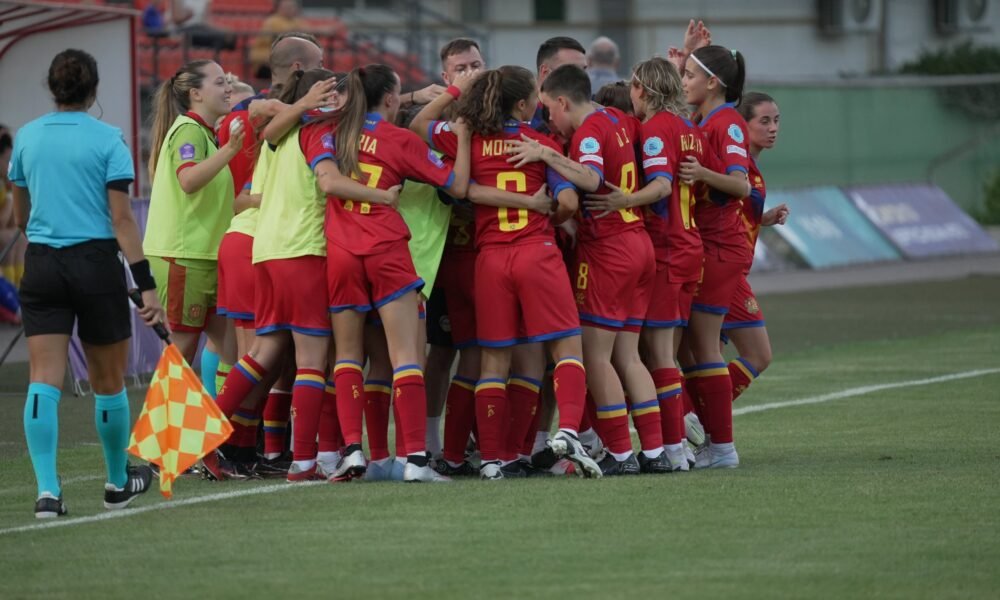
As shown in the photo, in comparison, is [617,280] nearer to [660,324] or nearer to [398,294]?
[660,324]

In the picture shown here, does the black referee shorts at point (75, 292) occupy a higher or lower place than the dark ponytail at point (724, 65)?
lower

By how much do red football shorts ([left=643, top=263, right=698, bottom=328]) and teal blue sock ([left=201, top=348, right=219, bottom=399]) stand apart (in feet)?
7.60

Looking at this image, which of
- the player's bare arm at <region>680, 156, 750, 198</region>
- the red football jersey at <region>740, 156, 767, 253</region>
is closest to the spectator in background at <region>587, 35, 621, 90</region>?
the red football jersey at <region>740, 156, 767, 253</region>

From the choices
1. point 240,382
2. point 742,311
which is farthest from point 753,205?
point 240,382

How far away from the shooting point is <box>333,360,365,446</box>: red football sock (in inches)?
318

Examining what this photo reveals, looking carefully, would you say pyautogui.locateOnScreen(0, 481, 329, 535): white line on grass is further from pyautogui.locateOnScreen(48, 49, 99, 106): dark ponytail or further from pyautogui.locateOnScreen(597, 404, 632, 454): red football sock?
pyautogui.locateOnScreen(48, 49, 99, 106): dark ponytail

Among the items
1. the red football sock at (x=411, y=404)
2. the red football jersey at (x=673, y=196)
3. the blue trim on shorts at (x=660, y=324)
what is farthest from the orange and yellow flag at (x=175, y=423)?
the red football jersey at (x=673, y=196)

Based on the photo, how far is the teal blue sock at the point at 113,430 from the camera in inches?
294

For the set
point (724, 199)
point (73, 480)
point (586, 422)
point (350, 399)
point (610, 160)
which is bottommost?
point (73, 480)

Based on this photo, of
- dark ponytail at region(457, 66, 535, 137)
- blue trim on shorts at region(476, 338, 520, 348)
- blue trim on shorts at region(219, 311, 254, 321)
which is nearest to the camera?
dark ponytail at region(457, 66, 535, 137)

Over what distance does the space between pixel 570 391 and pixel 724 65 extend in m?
1.87

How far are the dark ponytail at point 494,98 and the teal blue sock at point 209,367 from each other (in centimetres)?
205

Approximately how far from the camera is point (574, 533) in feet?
22.0

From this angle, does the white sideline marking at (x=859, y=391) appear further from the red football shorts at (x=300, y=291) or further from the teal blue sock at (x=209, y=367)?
the red football shorts at (x=300, y=291)
